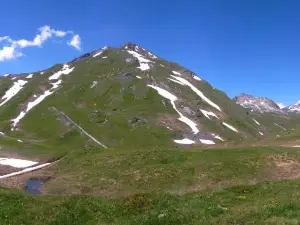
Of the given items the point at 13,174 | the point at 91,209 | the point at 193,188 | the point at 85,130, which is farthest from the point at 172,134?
the point at 91,209

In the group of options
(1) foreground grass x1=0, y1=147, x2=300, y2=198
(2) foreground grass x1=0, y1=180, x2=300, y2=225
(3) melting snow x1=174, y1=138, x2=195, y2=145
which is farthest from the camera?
(3) melting snow x1=174, y1=138, x2=195, y2=145

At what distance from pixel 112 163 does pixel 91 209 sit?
30.2 meters

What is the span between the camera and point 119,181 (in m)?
49.2

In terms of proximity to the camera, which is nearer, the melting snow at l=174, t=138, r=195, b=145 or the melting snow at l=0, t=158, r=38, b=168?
the melting snow at l=0, t=158, r=38, b=168

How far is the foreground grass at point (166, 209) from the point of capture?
23.1 metres

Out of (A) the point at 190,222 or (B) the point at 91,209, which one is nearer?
(A) the point at 190,222

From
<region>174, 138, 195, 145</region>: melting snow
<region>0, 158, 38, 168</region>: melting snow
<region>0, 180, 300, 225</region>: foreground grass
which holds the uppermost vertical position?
<region>174, 138, 195, 145</region>: melting snow

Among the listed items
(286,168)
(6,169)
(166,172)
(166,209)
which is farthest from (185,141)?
(166,209)

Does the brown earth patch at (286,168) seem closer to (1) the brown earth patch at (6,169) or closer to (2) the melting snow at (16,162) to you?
(1) the brown earth patch at (6,169)

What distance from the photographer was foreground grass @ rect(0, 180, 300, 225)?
75.7ft

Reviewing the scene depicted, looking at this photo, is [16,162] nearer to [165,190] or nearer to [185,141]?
[165,190]

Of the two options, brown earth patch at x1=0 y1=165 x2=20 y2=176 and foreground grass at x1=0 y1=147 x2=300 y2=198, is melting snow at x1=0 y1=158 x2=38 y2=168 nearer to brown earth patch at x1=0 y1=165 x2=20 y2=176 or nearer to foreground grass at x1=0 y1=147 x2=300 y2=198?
brown earth patch at x1=0 y1=165 x2=20 y2=176

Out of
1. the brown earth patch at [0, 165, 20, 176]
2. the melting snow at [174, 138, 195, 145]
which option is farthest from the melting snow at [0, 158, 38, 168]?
the melting snow at [174, 138, 195, 145]

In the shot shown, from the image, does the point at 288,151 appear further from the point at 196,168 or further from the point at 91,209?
the point at 91,209
